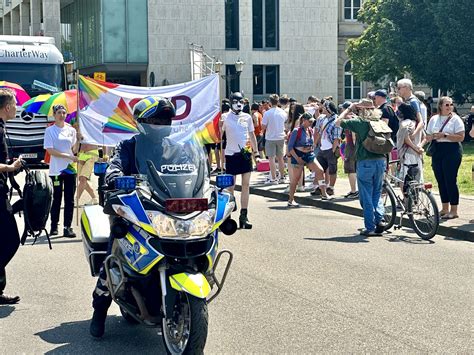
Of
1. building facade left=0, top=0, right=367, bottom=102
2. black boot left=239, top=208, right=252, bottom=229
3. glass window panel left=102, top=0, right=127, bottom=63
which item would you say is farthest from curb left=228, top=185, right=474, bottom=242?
glass window panel left=102, top=0, right=127, bottom=63

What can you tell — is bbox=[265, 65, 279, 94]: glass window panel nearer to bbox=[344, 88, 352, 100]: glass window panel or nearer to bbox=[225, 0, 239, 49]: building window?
bbox=[225, 0, 239, 49]: building window

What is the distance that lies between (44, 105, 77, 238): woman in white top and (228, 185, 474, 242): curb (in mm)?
4840

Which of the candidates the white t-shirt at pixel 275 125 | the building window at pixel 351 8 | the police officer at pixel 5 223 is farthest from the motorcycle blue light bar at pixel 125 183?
the building window at pixel 351 8

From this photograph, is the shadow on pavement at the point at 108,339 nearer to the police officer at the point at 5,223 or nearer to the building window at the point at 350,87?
the police officer at the point at 5,223

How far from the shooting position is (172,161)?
593 centimetres

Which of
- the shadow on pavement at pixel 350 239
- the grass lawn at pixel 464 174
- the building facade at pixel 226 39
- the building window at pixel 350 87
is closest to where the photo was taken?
the shadow on pavement at pixel 350 239

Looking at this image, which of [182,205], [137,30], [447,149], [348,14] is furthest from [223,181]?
[348,14]

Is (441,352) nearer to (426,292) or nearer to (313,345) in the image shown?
(313,345)

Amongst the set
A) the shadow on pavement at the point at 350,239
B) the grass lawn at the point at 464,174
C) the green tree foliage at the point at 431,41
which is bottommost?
the grass lawn at the point at 464,174

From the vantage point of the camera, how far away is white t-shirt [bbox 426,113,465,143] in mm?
12789

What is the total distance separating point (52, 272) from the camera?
9445mm

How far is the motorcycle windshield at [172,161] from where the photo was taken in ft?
19.0

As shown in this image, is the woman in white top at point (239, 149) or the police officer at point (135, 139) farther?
the woman in white top at point (239, 149)

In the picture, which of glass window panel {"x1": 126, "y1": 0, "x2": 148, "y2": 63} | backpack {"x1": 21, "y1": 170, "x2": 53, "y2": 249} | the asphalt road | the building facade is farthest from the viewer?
the building facade
